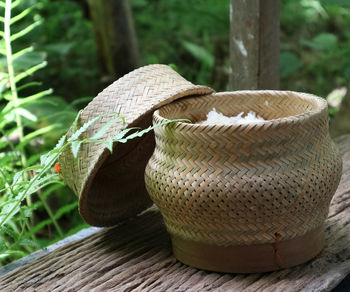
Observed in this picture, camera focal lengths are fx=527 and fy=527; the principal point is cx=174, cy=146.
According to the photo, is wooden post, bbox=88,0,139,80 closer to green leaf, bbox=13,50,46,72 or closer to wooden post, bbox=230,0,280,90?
green leaf, bbox=13,50,46,72

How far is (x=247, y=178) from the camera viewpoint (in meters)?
1.51

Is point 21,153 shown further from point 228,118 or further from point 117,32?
point 117,32

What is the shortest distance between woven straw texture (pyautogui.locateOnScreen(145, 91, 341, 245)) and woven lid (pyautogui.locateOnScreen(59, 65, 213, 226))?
5.6 inches

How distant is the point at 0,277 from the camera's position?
184 centimetres

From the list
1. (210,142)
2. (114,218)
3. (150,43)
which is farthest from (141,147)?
(150,43)

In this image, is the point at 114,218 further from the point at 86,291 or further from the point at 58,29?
the point at 58,29

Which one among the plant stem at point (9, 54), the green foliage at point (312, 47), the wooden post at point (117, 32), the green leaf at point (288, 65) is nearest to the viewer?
the plant stem at point (9, 54)

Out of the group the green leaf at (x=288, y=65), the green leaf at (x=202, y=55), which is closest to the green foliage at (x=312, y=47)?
the green leaf at (x=202, y=55)

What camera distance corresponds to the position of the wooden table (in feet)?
5.20

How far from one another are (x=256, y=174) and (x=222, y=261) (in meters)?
0.31

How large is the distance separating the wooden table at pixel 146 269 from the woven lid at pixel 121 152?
0.11 meters

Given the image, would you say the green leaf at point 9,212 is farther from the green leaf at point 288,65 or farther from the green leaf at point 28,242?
the green leaf at point 288,65

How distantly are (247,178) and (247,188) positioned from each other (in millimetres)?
29

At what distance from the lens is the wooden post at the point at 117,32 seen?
4.25 m
